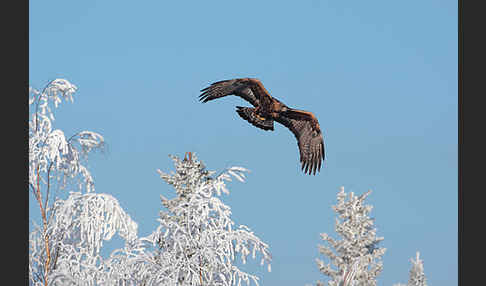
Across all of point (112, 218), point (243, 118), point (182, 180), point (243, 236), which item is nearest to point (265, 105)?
point (243, 118)

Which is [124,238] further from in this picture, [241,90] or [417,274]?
[417,274]

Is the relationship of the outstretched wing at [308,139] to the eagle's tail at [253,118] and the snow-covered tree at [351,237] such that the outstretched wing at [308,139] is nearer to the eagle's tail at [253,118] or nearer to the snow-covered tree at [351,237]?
the eagle's tail at [253,118]

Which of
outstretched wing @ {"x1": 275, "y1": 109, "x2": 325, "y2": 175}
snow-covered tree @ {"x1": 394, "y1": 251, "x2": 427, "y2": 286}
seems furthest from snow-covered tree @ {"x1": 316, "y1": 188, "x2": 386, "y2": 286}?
outstretched wing @ {"x1": 275, "y1": 109, "x2": 325, "y2": 175}

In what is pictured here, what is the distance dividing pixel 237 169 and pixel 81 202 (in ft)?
10.7

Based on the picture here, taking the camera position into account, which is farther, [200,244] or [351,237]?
[351,237]

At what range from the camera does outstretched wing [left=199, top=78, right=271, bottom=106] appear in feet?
48.7

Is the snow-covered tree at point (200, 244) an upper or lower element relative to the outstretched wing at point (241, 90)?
lower

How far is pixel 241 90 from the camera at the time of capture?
15.3 m

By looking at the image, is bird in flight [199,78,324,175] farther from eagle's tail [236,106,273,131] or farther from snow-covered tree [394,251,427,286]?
snow-covered tree [394,251,427,286]

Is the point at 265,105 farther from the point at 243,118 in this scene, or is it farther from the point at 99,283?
the point at 99,283

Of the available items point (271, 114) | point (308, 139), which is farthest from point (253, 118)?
point (308, 139)

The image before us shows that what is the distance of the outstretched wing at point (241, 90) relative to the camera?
14.8 m

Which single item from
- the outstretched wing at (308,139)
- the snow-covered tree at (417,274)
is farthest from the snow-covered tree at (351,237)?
the outstretched wing at (308,139)

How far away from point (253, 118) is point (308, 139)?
5.31 feet
